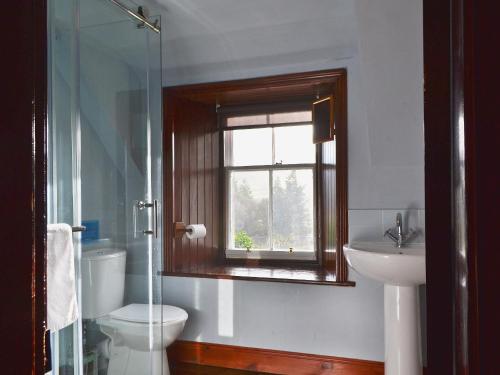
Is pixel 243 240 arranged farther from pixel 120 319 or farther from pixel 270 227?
pixel 120 319

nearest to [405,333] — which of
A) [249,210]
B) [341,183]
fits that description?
[341,183]

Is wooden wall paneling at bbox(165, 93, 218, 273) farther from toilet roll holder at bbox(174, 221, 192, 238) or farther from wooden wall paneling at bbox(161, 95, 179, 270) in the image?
toilet roll holder at bbox(174, 221, 192, 238)

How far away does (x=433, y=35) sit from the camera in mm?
545

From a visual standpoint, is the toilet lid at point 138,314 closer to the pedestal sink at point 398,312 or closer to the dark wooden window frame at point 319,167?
the dark wooden window frame at point 319,167

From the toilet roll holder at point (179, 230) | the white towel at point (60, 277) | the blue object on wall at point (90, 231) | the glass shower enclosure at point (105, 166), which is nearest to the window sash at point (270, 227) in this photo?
the toilet roll holder at point (179, 230)

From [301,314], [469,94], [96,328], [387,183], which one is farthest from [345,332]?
[469,94]

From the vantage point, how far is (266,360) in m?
2.82

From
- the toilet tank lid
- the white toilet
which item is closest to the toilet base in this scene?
the white toilet

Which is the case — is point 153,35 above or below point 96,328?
above

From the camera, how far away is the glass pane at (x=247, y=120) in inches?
133

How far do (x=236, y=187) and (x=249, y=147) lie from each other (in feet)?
1.15

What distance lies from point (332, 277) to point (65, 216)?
1788mm

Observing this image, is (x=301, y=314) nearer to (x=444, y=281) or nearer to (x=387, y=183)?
(x=387, y=183)

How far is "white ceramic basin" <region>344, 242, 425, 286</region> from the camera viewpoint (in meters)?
1.97
